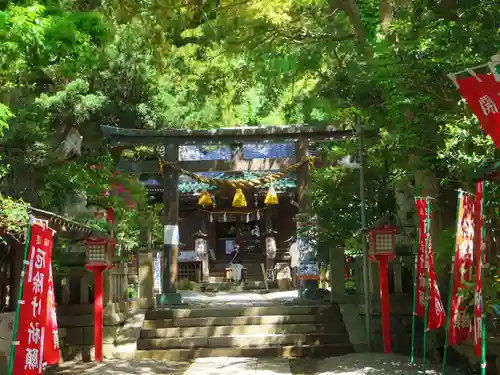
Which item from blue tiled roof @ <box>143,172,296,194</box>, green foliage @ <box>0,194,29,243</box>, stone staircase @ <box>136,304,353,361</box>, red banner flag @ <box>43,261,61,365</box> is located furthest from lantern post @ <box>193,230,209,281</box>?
green foliage @ <box>0,194,29,243</box>

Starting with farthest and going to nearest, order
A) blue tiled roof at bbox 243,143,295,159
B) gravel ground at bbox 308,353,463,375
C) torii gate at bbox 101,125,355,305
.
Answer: blue tiled roof at bbox 243,143,295,159 < torii gate at bbox 101,125,355,305 < gravel ground at bbox 308,353,463,375

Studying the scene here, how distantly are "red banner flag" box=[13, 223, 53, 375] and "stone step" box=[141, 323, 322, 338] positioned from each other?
18.6ft

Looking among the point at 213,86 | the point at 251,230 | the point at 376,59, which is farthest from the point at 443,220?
the point at 251,230

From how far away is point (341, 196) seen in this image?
48.2 feet

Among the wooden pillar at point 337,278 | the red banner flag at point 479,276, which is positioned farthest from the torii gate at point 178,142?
the red banner flag at point 479,276

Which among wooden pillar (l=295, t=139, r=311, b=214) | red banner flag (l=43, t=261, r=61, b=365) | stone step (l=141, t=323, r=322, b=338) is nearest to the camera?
red banner flag (l=43, t=261, r=61, b=365)

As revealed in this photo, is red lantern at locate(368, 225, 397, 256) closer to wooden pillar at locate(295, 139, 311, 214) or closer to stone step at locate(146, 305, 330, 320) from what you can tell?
stone step at locate(146, 305, 330, 320)

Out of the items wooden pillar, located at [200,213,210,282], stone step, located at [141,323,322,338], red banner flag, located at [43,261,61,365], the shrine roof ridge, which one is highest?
the shrine roof ridge

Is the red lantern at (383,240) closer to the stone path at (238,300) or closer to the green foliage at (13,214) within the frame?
the stone path at (238,300)

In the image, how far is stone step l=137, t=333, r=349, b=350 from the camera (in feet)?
41.4

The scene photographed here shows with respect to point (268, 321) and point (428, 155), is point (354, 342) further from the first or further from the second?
point (428, 155)

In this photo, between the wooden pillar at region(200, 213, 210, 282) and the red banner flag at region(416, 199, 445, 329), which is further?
the wooden pillar at region(200, 213, 210, 282)

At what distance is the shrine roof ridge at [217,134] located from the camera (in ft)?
55.1

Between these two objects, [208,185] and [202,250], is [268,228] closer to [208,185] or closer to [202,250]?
[202,250]
